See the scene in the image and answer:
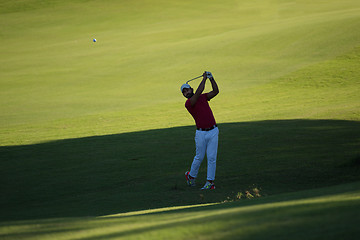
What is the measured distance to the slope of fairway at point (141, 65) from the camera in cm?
2495

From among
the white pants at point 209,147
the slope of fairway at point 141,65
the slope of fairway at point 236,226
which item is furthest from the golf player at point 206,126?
the slope of fairway at point 141,65

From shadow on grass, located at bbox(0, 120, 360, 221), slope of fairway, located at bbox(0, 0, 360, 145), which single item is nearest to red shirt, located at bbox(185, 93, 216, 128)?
shadow on grass, located at bbox(0, 120, 360, 221)

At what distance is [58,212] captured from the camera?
9594 mm

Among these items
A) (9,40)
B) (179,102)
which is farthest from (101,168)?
(9,40)

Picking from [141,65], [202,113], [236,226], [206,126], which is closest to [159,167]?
[206,126]

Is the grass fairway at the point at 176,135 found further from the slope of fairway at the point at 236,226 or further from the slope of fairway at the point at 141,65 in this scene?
the slope of fairway at the point at 141,65

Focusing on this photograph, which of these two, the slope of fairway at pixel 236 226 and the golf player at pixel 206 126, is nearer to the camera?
the slope of fairway at pixel 236 226

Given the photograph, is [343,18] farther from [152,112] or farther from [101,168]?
[101,168]

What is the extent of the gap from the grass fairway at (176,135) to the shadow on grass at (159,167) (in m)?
0.05

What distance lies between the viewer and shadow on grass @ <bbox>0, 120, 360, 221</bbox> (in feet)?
35.3

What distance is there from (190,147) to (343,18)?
1261 inches

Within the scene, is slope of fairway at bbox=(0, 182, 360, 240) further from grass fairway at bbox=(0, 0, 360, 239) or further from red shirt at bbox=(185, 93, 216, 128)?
red shirt at bbox=(185, 93, 216, 128)

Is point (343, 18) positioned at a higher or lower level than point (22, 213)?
higher

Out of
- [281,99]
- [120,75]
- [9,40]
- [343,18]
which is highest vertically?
[9,40]
